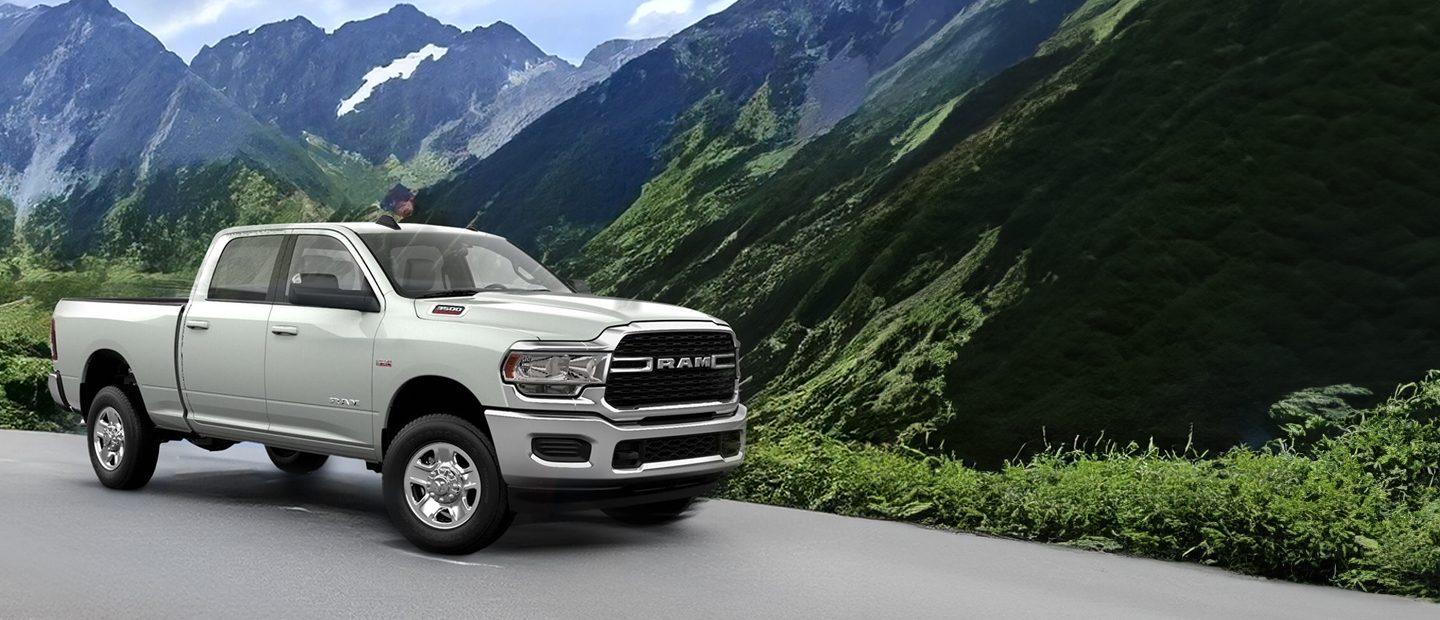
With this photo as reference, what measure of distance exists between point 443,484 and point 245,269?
271 cm

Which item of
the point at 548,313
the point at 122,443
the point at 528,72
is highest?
the point at 528,72

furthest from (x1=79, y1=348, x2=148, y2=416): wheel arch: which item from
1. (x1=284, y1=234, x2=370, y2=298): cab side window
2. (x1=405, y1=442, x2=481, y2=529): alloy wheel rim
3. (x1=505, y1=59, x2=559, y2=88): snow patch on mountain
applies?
(x1=505, y1=59, x2=559, y2=88): snow patch on mountain

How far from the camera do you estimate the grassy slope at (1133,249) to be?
13.0 m

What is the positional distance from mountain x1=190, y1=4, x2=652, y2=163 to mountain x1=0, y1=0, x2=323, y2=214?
1.82 metres

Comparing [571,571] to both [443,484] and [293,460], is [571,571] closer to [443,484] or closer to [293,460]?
[443,484]

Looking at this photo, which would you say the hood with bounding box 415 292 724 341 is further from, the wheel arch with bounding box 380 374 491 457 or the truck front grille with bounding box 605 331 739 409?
the wheel arch with bounding box 380 374 491 457

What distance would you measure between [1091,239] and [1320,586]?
25.4 ft

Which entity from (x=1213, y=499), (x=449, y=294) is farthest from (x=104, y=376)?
(x=1213, y=499)

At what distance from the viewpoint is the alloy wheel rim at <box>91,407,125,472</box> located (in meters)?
10.3

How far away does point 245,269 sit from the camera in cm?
941

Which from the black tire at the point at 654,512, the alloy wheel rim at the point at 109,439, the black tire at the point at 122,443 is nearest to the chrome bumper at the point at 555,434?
the black tire at the point at 654,512

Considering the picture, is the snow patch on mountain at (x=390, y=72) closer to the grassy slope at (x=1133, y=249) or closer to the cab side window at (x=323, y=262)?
the grassy slope at (x=1133, y=249)

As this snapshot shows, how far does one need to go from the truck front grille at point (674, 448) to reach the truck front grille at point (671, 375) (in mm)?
226

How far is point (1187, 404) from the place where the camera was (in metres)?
12.6
